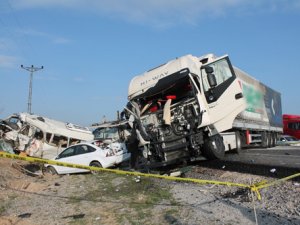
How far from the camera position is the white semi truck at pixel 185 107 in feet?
36.6

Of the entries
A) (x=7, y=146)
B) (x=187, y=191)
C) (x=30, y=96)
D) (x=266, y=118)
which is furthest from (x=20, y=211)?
(x=30, y=96)

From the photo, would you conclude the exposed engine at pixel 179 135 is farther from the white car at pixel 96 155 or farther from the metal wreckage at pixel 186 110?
the white car at pixel 96 155

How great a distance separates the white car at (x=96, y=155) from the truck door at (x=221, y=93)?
508 centimetres

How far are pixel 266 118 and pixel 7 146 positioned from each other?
43.5 ft

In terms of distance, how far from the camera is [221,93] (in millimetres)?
12047

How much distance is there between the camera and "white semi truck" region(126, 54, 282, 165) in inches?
439

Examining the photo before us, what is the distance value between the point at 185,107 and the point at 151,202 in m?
3.27

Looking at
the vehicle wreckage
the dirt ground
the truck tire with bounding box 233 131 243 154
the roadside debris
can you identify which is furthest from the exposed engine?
the vehicle wreckage

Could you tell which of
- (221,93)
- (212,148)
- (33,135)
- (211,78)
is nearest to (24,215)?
(212,148)

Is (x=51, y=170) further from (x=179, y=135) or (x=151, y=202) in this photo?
(x=151, y=202)

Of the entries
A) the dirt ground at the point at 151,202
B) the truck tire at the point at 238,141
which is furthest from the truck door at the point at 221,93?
the truck tire at the point at 238,141

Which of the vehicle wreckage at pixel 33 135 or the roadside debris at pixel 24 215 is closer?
the roadside debris at pixel 24 215

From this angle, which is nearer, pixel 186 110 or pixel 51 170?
pixel 186 110

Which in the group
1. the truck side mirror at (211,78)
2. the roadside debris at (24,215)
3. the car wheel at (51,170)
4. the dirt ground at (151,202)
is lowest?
the roadside debris at (24,215)
